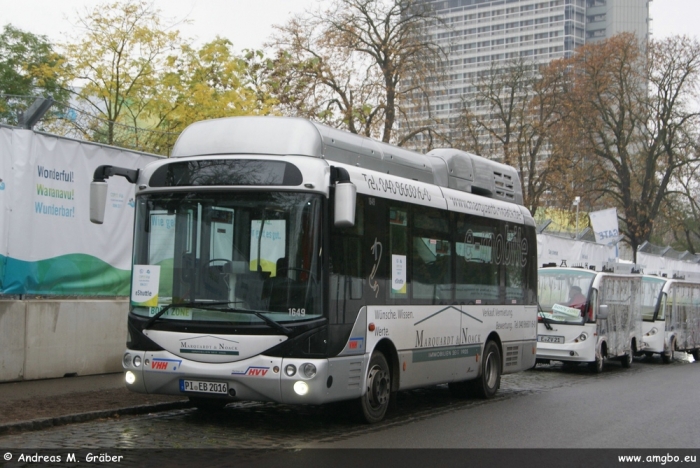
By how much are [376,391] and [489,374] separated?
4.26m

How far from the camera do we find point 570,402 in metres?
14.9

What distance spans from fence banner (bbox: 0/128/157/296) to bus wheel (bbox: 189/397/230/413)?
3.78 meters

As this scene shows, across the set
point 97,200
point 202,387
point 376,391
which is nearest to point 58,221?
point 97,200

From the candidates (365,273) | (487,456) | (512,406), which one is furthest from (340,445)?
(512,406)

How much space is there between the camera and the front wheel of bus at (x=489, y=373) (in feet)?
47.9

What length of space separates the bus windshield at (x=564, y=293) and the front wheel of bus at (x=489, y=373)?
23.1 feet

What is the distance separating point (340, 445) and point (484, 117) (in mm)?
50748

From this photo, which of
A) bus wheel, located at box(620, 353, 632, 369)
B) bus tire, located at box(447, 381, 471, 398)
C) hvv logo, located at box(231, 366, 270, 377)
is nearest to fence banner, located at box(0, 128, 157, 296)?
hvv logo, located at box(231, 366, 270, 377)

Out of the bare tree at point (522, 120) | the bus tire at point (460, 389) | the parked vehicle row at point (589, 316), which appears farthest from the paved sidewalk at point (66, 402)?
the bare tree at point (522, 120)

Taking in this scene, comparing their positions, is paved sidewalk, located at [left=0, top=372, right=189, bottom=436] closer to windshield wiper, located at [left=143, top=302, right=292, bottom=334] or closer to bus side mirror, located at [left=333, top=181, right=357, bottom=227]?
windshield wiper, located at [left=143, top=302, right=292, bottom=334]

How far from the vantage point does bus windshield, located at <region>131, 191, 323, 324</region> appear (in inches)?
392

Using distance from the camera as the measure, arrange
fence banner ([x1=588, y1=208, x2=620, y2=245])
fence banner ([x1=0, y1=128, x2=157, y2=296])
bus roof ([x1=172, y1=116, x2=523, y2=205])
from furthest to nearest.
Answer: fence banner ([x1=588, y1=208, x2=620, y2=245]), fence banner ([x1=0, y1=128, x2=157, y2=296]), bus roof ([x1=172, y1=116, x2=523, y2=205])

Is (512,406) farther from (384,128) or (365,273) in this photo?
(384,128)

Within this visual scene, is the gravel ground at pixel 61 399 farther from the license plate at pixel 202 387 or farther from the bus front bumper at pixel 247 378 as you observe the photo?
the license plate at pixel 202 387
